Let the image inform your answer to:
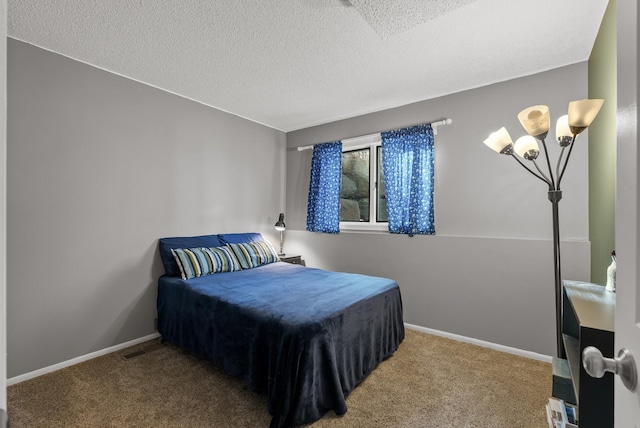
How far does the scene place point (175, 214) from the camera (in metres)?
3.12

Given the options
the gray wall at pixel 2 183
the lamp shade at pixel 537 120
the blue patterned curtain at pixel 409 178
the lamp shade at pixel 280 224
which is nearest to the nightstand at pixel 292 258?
the lamp shade at pixel 280 224

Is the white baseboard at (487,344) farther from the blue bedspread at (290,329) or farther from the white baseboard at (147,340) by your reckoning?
the blue bedspread at (290,329)

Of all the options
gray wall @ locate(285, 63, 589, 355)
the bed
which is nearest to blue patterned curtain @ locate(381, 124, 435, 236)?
gray wall @ locate(285, 63, 589, 355)

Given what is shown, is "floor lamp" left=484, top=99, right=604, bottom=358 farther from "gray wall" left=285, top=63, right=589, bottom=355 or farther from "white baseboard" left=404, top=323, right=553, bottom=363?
"white baseboard" left=404, top=323, right=553, bottom=363

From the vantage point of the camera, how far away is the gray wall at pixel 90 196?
2186 millimetres

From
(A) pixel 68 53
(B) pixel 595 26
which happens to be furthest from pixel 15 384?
(B) pixel 595 26

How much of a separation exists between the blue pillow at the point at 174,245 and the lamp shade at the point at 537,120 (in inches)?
117

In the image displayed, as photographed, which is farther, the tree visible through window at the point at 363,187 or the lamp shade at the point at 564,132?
the tree visible through window at the point at 363,187

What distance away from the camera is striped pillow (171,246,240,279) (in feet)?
9.21

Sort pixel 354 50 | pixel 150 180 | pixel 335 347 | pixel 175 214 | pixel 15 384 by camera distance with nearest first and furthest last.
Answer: pixel 335 347 → pixel 15 384 → pixel 354 50 → pixel 150 180 → pixel 175 214

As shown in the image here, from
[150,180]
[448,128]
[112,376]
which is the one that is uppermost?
[448,128]

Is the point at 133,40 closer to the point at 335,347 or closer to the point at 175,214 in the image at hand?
the point at 175,214

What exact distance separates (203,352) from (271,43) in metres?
2.41

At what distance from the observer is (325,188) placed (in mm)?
3955
